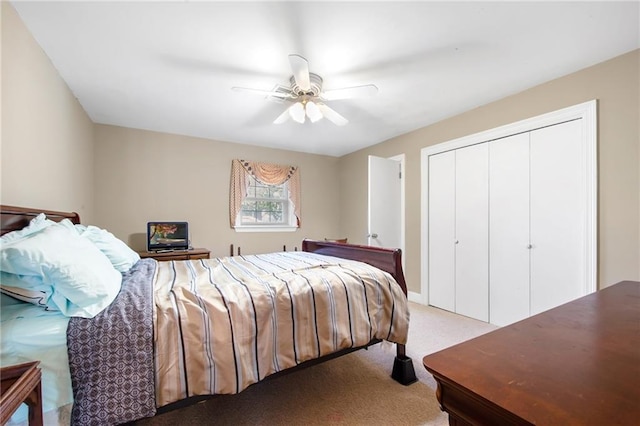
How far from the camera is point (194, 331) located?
3.85 feet

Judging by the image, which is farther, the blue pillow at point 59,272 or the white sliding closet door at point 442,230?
the white sliding closet door at point 442,230

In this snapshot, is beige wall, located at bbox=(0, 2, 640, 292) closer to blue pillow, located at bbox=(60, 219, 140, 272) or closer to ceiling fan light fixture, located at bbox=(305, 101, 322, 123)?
blue pillow, located at bbox=(60, 219, 140, 272)

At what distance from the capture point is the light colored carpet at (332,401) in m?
1.50

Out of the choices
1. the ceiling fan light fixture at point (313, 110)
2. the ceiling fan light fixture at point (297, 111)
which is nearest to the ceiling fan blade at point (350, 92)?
the ceiling fan light fixture at point (313, 110)

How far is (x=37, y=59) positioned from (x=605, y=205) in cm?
427

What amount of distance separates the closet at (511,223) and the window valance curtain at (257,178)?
211cm

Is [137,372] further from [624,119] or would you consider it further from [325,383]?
[624,119]

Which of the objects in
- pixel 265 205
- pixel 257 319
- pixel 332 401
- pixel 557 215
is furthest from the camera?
pixel 265 205

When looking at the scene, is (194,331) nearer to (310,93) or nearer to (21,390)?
(21,390)

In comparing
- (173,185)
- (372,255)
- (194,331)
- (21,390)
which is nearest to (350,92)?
(372,255)

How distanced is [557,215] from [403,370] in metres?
1.95

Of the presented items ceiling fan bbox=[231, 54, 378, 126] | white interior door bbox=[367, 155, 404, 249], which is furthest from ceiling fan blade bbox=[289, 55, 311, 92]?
white interior door bbox=[367, 155, 404, 249]

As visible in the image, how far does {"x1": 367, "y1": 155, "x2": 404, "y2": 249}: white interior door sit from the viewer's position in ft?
10.7

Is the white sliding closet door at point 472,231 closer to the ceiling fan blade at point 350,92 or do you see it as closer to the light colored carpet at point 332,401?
the light colored carpet at point 332,401
